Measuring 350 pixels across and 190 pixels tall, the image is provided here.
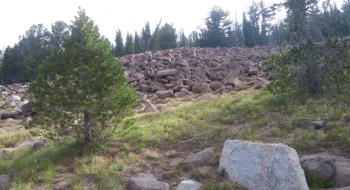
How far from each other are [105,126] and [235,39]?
55635mm

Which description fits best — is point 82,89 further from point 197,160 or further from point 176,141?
point 197,160

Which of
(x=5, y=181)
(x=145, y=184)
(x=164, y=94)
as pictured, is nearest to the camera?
(x=145, y=184)

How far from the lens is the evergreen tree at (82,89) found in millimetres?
6602

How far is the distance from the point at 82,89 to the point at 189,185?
325 cm

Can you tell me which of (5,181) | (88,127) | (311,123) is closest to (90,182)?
(88,127)

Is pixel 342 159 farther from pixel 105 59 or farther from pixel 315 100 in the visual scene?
pixel 105 59

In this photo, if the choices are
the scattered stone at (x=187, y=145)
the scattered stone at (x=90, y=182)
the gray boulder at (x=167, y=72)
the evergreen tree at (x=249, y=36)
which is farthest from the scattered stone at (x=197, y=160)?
the evergreen tree at (x=249, y=36)

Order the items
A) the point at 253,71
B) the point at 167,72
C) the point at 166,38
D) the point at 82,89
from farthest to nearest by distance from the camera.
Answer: the point at 166,38 < the point at 167,72 < the point at 253,71 < the point at 82,89

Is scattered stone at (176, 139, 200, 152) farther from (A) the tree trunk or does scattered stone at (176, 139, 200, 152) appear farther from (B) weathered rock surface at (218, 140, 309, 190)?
(A) the tree trunk

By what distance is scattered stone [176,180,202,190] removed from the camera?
193 inches

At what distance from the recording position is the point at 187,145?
24.1 ft

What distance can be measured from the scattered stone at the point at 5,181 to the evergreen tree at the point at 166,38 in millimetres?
41263

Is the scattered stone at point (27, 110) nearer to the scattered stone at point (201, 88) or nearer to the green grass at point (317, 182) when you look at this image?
the scattered stone at point (201, 88)

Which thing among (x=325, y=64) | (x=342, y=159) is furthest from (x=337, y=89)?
(x=342, y=159)
